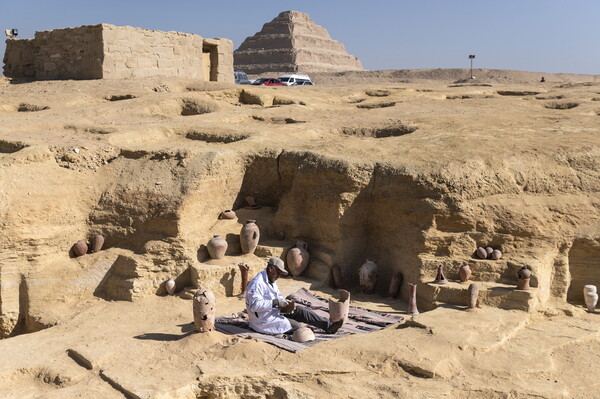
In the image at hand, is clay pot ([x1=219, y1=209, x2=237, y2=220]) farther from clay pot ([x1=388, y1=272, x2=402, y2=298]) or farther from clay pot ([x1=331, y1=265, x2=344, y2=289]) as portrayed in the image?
clay pot ([x1=388, y1=272, x2=402, y2=298])

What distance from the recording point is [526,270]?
834 centimetres

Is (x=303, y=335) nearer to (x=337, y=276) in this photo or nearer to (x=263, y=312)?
(x=263, y=312)

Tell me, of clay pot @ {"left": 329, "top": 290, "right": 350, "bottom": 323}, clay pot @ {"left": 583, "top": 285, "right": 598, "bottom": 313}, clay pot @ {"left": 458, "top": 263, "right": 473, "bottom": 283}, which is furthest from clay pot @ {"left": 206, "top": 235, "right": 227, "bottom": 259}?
clay pot @ {"left": 583, "top": 285, "right": 598, "bottom": 313}

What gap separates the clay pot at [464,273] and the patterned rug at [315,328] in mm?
1071

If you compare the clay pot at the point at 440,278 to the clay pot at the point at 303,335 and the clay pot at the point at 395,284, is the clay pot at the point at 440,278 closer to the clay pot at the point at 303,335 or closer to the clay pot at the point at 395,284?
the clay pot at the point at 395,284

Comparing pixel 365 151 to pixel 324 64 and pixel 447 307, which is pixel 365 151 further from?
pixel 324 64

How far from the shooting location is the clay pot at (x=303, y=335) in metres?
7.29

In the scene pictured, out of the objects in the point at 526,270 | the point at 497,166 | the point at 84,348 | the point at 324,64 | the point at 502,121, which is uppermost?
the point at 324,64

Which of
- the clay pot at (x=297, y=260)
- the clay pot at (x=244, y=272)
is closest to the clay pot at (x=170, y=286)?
the clay pot at (x=244, y=272)

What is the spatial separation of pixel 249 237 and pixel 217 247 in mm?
531

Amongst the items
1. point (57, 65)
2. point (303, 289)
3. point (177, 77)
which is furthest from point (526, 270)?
point (57, 65)

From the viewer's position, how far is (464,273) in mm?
8703

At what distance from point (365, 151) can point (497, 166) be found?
6.71 feet

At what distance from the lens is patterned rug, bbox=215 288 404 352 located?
7.26 m
